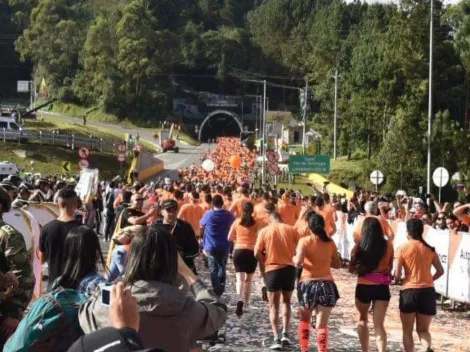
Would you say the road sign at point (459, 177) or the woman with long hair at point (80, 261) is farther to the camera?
the road sign at point (459, 177)

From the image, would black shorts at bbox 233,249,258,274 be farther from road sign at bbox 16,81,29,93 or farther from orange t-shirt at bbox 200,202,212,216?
road sign at bbox 16,81,29,93

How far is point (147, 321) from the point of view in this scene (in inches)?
190

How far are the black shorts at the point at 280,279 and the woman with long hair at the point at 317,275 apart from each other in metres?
1.20

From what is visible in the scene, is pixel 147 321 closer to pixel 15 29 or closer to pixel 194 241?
pixel 194 241

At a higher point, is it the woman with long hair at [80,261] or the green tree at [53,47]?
the green tree at [53,47]

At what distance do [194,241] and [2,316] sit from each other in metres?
4.88

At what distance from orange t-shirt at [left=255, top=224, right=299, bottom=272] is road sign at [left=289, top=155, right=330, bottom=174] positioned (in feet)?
111

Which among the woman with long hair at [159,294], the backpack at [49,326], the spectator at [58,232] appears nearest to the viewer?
the backpack at [49,326]

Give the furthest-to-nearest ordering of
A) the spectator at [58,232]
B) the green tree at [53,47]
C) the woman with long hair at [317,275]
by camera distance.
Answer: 1. the green tree at [53,47]
2. the woman with long hair at [317,275]
3. the spectator at [58,232]

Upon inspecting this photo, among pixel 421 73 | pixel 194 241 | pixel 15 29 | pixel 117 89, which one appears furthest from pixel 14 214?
pixel 15 29

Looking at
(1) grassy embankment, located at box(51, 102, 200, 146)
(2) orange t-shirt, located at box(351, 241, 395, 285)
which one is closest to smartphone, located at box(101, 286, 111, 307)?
(2) orange t-shirt, located at box(351, 241, 395, 285)

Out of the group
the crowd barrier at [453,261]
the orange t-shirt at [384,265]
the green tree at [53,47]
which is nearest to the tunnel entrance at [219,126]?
the green tree at [53,47]

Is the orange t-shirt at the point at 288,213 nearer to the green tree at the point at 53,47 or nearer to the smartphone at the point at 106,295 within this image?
the smartphone at the point at 106,295

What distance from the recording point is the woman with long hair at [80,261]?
540cm
